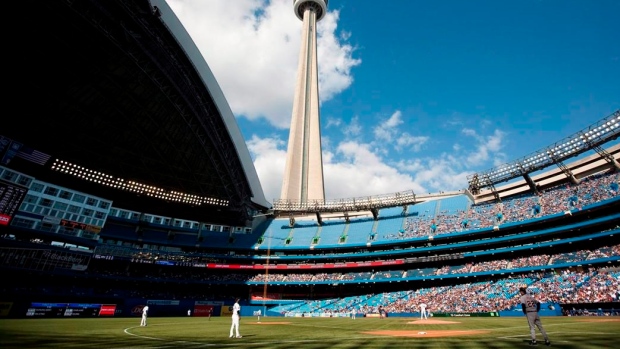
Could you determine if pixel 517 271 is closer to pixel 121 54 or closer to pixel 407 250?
pixel 407 250

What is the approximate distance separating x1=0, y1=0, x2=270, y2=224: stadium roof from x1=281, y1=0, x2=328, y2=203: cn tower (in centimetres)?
2696

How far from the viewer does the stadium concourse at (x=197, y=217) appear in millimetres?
38938

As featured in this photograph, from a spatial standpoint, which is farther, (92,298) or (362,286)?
(362,286)

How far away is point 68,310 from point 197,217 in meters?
33.9

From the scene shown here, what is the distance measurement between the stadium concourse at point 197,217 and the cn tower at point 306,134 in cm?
1728

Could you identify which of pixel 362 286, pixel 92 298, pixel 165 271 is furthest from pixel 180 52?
pixel 362 286

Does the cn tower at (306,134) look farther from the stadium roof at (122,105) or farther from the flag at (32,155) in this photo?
the flag at (32,155)

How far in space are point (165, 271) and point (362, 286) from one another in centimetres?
3754

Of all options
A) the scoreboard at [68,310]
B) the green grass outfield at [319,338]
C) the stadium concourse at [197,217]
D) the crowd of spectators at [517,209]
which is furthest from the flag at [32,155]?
the crowd of spectators at [517,209]

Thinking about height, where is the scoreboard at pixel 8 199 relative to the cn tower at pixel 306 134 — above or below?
below

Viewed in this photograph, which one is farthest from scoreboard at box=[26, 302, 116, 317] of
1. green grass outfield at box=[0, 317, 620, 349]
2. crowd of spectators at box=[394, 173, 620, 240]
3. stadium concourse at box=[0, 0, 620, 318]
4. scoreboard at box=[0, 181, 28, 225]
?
crowd of spectators at box=[394, 173, 620, 240]

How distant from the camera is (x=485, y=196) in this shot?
64.0 meters

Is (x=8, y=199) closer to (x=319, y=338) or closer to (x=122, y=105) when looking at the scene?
(x=122, y=105)

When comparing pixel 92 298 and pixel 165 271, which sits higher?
pixel 165 271
